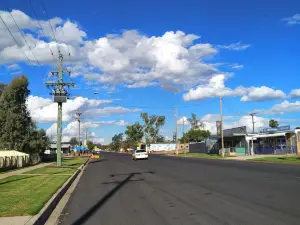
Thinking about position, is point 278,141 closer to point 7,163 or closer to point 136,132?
point 7,163

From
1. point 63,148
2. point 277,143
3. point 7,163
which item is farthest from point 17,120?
point 63,148

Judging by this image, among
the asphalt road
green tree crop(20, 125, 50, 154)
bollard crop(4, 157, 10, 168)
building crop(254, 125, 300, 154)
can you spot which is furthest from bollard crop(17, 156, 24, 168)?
building crop(254, 125, 300, 154)

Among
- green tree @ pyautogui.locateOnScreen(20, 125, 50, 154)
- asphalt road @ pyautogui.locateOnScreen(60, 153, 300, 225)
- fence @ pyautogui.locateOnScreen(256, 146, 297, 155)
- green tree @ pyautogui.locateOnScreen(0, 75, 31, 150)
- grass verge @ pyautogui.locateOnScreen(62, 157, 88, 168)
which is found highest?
green tree @ pyautogui.locateOnScreen(0, 75, 31, 150)

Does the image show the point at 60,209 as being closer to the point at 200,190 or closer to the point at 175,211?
the point at 175,211

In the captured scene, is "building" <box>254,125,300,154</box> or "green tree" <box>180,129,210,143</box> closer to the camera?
"building" <box>254,125,300,154</box>

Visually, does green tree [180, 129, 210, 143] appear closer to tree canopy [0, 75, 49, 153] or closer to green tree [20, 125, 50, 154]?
green tree [20, 125, 50, 154]

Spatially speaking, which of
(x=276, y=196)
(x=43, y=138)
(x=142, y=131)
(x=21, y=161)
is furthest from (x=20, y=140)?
(x=142, y=131)

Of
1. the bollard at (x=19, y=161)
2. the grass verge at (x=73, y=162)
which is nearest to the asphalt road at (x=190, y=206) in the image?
→ the grass verge at (x=73, y=162)

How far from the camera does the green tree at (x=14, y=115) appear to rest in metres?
48.0

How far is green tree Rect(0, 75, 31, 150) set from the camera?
48.0 m

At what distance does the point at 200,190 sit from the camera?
13.9 meters

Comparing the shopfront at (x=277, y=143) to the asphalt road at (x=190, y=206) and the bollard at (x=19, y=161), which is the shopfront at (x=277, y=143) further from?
the asphalt road at (x=190, y=206)

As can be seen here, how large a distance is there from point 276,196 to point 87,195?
6.81 metres

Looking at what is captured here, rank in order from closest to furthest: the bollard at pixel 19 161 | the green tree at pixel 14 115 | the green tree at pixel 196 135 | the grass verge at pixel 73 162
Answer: the bollard at pixel 19 161 < the grass verge at pixel 73 162 < the green tree at pixel 14 115 < the green tree at pixel 196 135
